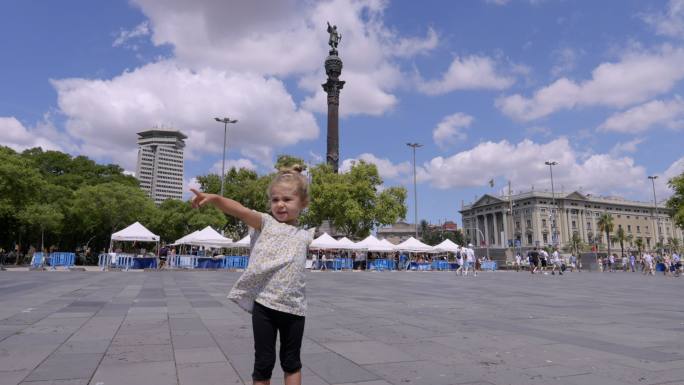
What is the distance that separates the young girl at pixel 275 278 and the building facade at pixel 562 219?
363ft

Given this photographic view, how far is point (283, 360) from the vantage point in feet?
8.84

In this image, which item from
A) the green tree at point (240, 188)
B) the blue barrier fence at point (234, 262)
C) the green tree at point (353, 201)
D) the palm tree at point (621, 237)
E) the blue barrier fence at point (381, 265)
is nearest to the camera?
the blue barrier fence at point (234, 262)

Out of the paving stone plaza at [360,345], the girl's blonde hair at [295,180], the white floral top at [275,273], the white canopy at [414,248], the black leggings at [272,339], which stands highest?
the white canopy at [414,248]

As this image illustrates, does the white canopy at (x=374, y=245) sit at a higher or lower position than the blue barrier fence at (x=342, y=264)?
higher

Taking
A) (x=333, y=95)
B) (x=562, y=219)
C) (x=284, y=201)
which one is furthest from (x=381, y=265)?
(x=562, y=219)

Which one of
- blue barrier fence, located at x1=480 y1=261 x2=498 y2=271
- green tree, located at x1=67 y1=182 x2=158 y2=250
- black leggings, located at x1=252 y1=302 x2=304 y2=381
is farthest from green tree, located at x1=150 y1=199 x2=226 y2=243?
black leggings, located at x1=252 y1=302 x2=304 y2=381

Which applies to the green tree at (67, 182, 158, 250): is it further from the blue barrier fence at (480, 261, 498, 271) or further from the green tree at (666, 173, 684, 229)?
the green tree at (666, 173, 684, 229)

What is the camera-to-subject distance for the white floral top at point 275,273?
8.93 feet

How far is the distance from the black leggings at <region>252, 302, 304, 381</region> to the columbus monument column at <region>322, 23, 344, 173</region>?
1798 inches

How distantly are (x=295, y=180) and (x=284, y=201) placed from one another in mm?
151

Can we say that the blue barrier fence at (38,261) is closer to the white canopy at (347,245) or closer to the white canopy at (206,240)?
the white canopy at (206,240)

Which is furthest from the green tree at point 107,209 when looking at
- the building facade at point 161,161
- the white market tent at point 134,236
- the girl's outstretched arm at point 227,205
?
the building facade at point 161,161

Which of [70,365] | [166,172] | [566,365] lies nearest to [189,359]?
[70,365]

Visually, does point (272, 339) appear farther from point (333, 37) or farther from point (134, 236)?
point (333, 37)
